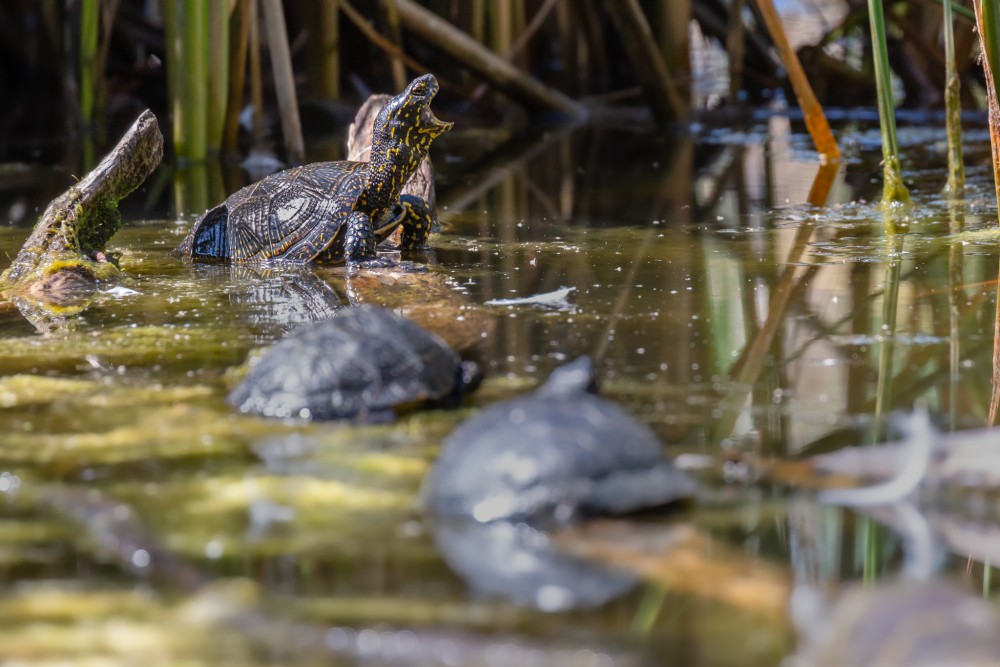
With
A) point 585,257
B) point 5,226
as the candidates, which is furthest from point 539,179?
point 5,226

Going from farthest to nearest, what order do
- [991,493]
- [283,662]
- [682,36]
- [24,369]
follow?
1. [682,36]
2. [24,369]
3. [991,493]
4. [283,662]

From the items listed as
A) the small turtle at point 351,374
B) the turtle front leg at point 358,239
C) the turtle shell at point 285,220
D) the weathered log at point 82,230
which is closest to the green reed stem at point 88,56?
the weathered log at point 82,230

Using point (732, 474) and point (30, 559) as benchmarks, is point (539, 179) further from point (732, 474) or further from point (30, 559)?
point (30, 559)

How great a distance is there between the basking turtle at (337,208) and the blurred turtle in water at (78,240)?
0.37 meters

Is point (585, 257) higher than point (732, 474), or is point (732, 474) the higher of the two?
point (585, 257)

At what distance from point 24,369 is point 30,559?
52.8 inches

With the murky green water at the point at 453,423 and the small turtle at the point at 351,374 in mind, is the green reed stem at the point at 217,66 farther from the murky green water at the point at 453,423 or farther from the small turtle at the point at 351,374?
the small turtle at the point at 351,374

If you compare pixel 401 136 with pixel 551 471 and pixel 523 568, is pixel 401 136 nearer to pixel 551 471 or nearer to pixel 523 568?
pixel 551 471

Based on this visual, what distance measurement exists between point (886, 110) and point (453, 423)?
3.08 meters

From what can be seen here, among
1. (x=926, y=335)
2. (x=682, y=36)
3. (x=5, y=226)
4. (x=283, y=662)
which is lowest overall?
(x=283, y=662)

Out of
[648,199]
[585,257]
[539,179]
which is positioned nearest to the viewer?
[585,257]

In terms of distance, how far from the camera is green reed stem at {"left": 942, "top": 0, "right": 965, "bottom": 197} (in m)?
4.82

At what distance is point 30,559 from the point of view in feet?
6.67

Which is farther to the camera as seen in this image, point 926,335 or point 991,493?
point 926,335
